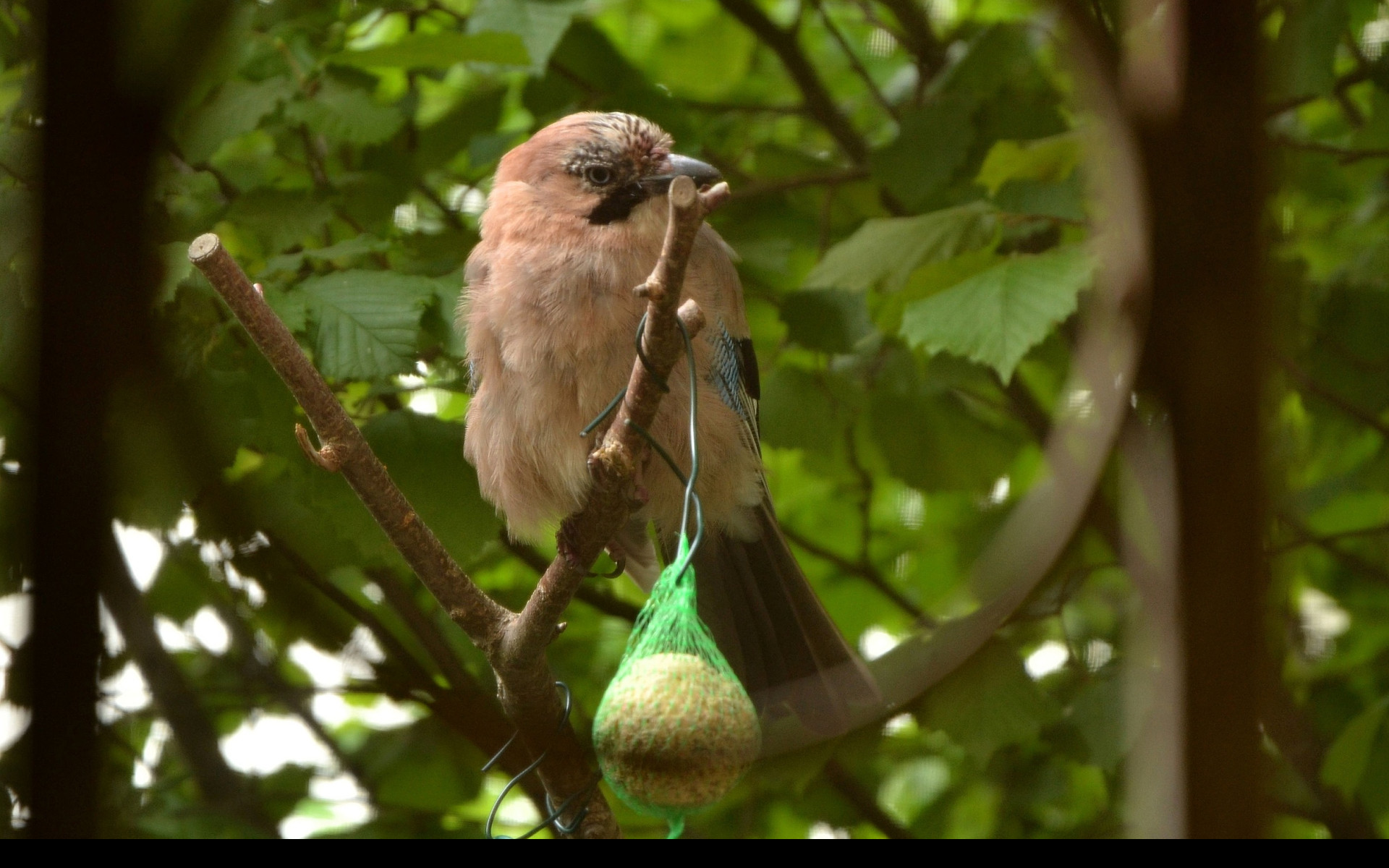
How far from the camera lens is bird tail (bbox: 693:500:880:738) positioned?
115 inches

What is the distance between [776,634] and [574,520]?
30.0 inches

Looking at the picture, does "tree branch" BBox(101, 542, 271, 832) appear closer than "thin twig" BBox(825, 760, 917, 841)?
Yes

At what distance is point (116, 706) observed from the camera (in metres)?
2.65

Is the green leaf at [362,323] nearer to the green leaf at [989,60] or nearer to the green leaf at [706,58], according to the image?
the green leaf at [989,60]

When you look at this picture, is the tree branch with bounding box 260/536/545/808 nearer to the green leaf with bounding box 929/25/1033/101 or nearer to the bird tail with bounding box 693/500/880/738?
the bird tail with bounding box 693/500/880/738

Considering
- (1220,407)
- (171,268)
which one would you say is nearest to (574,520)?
(171,268)

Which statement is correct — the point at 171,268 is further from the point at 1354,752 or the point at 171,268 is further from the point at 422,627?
the point at 1354,752

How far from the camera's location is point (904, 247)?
2854 millimetres

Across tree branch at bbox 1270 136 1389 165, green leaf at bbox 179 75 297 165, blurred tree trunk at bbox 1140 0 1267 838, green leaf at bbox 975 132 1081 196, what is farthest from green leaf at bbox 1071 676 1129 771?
green leaf at bbox 179 75 297 165

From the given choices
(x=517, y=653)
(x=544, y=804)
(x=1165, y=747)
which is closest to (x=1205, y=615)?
(x=1165, y=747)

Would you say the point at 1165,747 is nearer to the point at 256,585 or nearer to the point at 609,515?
the point at 609,515

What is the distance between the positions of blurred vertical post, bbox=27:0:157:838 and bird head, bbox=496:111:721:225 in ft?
4.85

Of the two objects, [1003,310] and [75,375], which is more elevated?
[75,375]

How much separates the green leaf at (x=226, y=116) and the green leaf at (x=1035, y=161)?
168 cm
